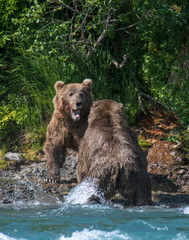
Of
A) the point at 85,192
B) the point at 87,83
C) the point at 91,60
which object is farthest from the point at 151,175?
the point at 91,60

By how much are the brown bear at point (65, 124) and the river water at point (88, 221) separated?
1.61m

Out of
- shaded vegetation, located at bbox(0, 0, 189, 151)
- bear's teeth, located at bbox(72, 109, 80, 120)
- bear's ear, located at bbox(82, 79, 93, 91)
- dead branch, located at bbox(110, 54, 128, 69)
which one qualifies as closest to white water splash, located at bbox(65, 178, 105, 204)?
bear's teeth, located at bbox(72, 109, 80, 120)

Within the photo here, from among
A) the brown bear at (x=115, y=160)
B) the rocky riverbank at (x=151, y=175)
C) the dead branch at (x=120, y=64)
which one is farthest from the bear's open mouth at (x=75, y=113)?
the dead branch at (x=120, y=64)

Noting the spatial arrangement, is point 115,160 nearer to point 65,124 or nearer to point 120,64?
point 65,124

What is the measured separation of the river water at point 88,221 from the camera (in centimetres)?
431

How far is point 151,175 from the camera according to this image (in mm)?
7848

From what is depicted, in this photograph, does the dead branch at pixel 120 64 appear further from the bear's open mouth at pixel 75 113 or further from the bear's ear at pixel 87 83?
the bear's open mouth at pixel 75 113

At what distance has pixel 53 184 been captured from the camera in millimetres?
7602

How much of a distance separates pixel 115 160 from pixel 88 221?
93cm

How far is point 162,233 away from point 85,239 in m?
0.79

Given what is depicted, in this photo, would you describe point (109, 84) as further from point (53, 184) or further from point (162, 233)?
point (162, 233)

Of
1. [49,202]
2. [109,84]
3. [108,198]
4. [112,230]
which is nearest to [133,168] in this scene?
[108,198]

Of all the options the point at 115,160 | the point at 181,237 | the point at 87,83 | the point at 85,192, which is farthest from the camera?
the point at 87,83

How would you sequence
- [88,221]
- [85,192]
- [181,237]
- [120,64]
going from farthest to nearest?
1. [120,64]
2. [85,192]
3. [88,221]
4. [181,237]
